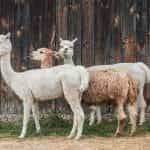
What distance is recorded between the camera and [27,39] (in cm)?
1278

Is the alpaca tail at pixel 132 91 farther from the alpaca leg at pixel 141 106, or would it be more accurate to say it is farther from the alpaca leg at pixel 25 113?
the alpaca leg at pixel 25 113

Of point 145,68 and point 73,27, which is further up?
point 73,27

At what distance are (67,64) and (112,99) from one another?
3.60 feet

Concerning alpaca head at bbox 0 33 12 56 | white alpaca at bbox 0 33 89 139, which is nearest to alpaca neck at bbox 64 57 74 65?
white alpaca at bbox 0 33 89 139

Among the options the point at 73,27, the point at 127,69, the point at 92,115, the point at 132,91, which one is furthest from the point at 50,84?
the point at 73,27

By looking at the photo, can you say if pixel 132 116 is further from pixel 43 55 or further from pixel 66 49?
pixel 43 55

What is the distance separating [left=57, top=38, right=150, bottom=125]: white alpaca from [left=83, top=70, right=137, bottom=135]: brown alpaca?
2.11ft

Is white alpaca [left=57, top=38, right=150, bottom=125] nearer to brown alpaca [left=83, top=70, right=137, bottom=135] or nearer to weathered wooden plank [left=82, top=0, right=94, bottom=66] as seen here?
brown alpaca [left=83, top=70, right=137, bottom=135]

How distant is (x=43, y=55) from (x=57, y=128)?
4.55 ft

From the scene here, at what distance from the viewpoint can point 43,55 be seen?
38.7 ft

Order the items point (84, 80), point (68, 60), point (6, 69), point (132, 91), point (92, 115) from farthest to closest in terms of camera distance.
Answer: point (92, 115) < point (68, 60) < point (6, 69) < point (132, 91) < point (84, 80)

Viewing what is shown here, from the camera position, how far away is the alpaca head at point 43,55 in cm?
1179

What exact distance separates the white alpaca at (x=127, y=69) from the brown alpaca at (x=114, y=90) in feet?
2.11

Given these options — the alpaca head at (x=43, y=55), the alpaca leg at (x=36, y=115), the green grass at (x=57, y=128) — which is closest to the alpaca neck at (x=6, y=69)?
the alpaca leg at (x=36, y=115)
